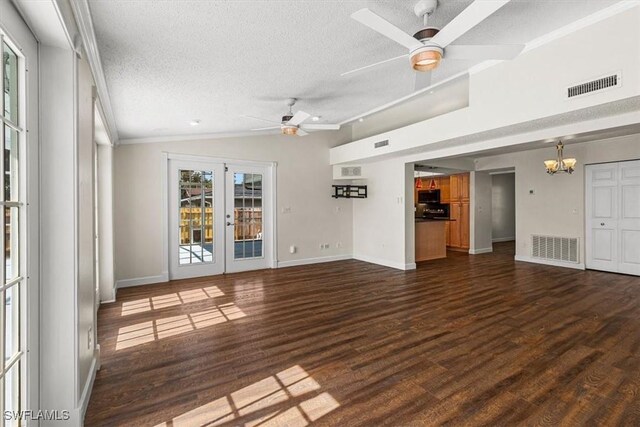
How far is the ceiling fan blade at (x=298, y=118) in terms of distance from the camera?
12.9ft

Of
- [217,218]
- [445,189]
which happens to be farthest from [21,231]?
[445,189]

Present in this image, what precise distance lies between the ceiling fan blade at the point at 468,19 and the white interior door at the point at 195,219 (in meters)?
4.59

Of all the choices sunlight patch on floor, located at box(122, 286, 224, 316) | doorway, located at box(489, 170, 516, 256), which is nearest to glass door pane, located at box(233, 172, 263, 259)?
sunlight patch on floor, located at box(122, 286, 224, 316)

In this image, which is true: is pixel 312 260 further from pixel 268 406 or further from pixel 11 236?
pixel 11 236

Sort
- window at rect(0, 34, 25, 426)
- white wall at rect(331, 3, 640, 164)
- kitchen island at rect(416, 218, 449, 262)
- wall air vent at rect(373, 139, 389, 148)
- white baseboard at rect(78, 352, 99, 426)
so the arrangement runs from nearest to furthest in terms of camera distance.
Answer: window at rect(0, 34, 25, 426) < white baseboard at rect(78, 352, 99, 426) < white wall at rect(331, 3, 640, 164) < wall air vent at rect(373, 139, 389, 148) < kitchen island at rect(416, 218, 449, 262)

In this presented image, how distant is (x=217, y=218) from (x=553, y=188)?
7.05 meters

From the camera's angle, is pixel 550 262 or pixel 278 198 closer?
pixel 278 198

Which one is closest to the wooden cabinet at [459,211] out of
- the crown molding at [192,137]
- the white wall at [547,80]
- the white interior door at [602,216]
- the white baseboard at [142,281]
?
the white interior door at [602,216]

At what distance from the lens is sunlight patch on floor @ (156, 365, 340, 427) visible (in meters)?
1.85

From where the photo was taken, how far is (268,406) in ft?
6.55

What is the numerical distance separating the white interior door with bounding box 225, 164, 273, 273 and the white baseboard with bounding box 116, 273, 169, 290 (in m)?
1.13

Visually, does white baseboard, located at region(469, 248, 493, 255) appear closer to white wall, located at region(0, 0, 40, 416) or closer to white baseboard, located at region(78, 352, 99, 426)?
white baseboard, located at region(78, 352, 99, 426)

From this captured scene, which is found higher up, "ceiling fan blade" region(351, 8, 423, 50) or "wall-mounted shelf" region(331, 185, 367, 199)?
"ceiling fan blade" region(351, 8, 423, 50)

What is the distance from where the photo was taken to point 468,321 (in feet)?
11.1
